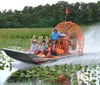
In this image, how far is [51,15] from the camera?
148 feet

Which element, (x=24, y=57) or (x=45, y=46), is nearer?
(x=24, y=57)

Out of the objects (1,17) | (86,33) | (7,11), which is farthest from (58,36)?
(7,11)

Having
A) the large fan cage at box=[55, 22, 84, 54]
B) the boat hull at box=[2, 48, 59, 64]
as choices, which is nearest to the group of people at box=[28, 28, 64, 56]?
the boat hull at box=[2, 48, 59, 64]

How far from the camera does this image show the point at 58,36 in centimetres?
1282

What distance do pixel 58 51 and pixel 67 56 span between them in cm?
36

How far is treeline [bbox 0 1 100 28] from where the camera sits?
4056 cm

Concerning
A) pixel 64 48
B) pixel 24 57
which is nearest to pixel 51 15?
pixel 64 48

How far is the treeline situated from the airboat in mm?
24842

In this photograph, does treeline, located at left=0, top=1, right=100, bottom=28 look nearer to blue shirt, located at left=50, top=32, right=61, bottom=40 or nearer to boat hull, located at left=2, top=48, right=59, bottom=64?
blue shirt, located at left=50, top=32, right=61, bottom=40

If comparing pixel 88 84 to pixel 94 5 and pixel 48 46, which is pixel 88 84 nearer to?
pixel 48 46

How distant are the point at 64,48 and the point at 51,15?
3228 centimetres

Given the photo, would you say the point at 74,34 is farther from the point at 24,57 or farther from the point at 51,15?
the point at 51,15

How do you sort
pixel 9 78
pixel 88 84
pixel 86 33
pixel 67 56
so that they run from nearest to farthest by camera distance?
pixel 88 84 → pixel 9 78 → pixel 67 56 → pixel 86 33

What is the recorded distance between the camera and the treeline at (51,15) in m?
40.6
